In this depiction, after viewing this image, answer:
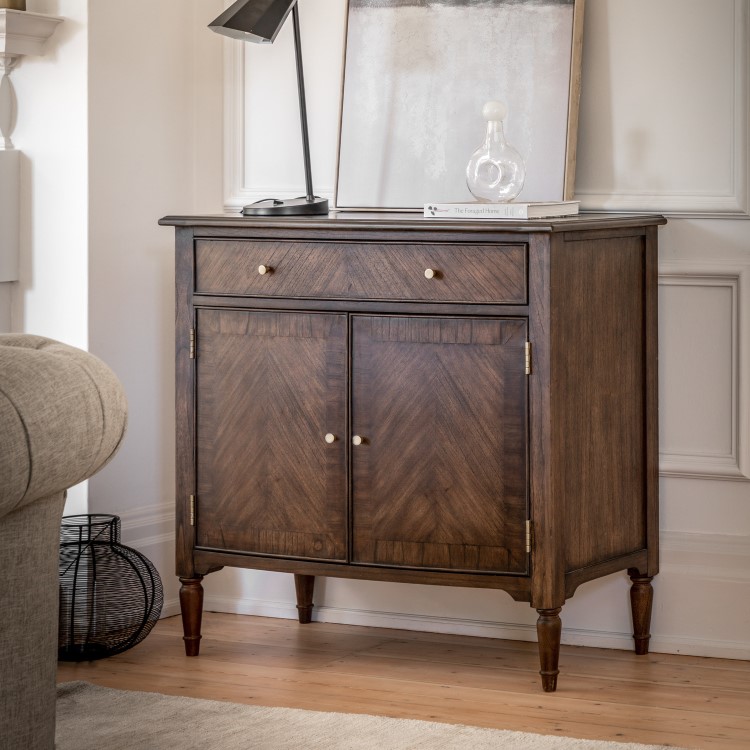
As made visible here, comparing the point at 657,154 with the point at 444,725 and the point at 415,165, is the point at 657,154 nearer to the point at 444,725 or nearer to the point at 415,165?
the point at 415,165

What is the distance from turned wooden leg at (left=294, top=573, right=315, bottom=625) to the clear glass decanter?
1.03 metres

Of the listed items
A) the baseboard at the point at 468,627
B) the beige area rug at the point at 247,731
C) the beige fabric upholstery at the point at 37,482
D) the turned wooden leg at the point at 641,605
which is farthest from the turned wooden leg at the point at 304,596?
the beige fabric upholstery at the point at 37,482

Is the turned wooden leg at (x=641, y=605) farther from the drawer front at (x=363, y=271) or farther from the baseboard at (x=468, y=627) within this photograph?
the drawer front at (x=363, y=271)

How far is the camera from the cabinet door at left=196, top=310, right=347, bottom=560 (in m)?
2.49

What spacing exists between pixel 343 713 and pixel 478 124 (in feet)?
4.30

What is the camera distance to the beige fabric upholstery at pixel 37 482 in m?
1.35

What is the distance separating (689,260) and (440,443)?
72cm

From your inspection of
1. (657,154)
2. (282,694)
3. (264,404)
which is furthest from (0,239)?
(657,154)

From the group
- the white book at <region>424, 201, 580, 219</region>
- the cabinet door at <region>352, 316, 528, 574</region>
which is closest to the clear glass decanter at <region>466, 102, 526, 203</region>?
the white book at <region>424, 201, 580, 219</region>

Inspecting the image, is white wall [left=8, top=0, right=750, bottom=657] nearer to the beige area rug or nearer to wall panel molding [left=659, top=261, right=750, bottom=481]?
wall panel molding [left=659, top=261, right=750, bottom=481]

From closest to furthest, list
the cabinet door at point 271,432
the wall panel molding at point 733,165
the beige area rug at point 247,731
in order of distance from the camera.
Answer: the beige area rug at point 247,731, the cabinet door at point 271,432, the wall panel molding at point 733,165

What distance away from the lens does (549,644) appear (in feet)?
7.86

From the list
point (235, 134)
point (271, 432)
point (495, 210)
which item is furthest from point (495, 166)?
point (235, 134)

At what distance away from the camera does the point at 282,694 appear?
7.99 ft
